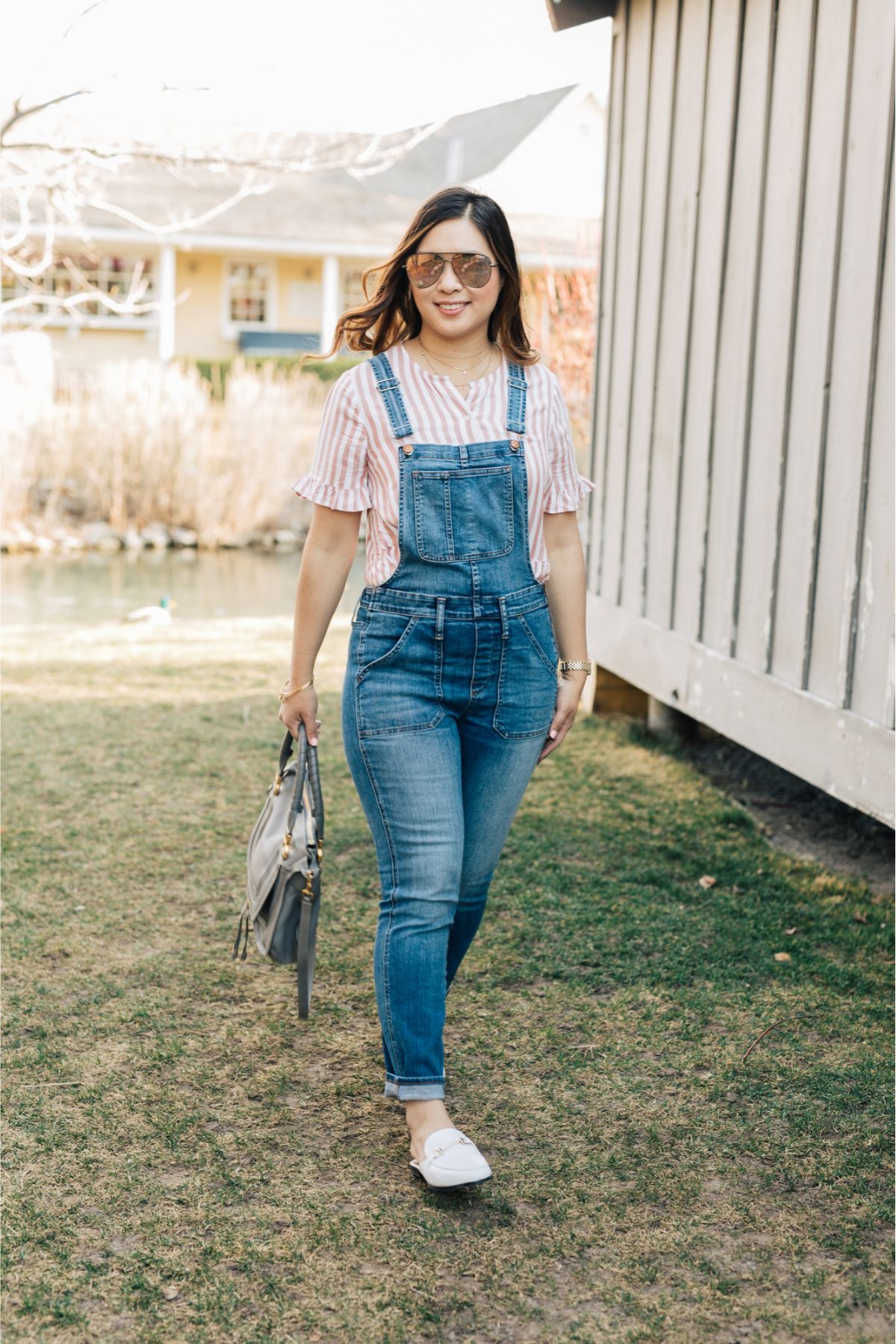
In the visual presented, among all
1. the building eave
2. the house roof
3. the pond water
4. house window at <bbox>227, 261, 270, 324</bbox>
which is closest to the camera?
the building eave

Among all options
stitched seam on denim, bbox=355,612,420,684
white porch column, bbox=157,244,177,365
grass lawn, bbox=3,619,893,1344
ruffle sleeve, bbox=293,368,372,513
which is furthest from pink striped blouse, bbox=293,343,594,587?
white porch column, bbox=157,244,177,365

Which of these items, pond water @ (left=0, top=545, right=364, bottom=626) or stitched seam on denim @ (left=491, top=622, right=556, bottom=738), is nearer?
stitched seam on denim @ (left=491, top=622, right=556, bottom=738)

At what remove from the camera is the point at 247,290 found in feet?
85.1

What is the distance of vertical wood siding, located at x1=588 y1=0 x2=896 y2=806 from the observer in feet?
13.0

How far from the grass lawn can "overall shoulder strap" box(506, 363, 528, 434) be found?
58.5 inches

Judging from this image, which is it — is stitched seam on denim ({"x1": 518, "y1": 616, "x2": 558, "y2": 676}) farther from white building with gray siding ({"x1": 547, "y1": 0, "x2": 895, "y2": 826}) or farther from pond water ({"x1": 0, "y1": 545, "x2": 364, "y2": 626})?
pond water ({"x1": 0, "y1": 545, "x2": 364, "y2": 626})

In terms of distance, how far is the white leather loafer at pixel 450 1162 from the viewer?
262cm

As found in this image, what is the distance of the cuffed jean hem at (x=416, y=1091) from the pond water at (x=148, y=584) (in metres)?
7.06

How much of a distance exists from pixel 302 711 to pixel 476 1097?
975 millimetres

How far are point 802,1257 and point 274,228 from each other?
23457mm

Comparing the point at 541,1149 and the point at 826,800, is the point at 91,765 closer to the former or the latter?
the point at 826,800

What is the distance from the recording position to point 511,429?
274 cm

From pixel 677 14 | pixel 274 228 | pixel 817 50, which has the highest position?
pixel 274 228

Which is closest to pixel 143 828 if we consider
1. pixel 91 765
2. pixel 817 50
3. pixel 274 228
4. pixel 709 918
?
pixel 91 765
